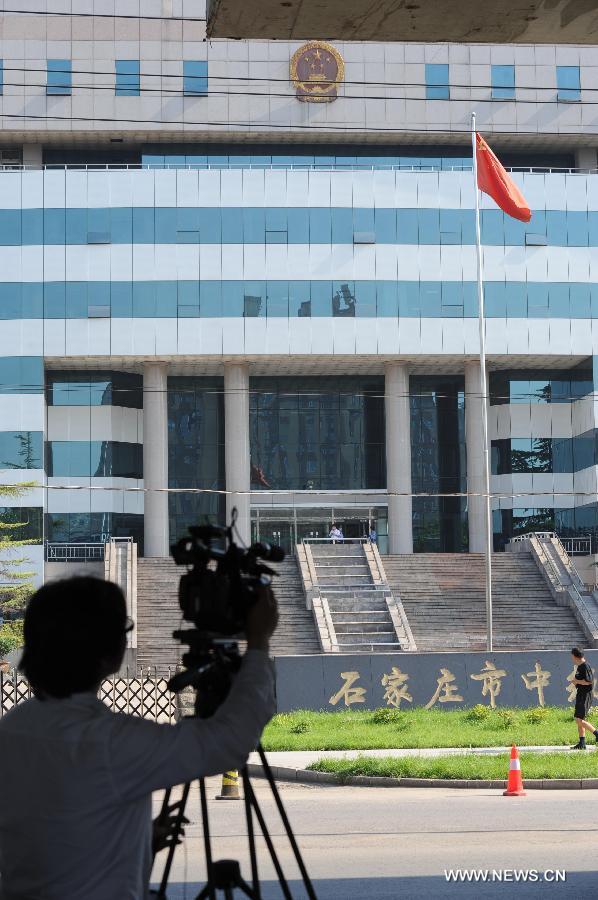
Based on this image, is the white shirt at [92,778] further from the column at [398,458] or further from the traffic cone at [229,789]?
the column at [398,458]

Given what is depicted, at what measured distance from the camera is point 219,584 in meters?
3.37

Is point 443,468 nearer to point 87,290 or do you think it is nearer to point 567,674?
point 87,290

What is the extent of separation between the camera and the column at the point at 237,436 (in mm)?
54312

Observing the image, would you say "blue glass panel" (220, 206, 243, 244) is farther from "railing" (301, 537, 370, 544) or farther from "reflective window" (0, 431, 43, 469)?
"railing" (301, 537, 370, 544)

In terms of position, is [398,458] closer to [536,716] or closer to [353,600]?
[353,600]

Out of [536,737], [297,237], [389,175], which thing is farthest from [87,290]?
[536,737]

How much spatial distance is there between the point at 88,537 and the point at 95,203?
1418 cm

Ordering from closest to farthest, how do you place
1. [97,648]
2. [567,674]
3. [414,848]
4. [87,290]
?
[97,648], [414,848], [567,674], [87,290]

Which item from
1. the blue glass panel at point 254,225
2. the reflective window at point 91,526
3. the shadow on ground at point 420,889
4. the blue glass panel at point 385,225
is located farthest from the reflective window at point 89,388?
the shadow on ground at point 420,889

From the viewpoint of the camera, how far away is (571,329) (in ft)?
181

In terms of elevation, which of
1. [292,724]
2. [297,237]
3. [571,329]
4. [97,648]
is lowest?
[292,724]

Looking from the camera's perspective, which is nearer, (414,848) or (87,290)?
(414,848)

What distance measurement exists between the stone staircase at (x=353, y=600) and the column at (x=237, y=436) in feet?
20.4

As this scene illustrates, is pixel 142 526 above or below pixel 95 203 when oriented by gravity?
below
